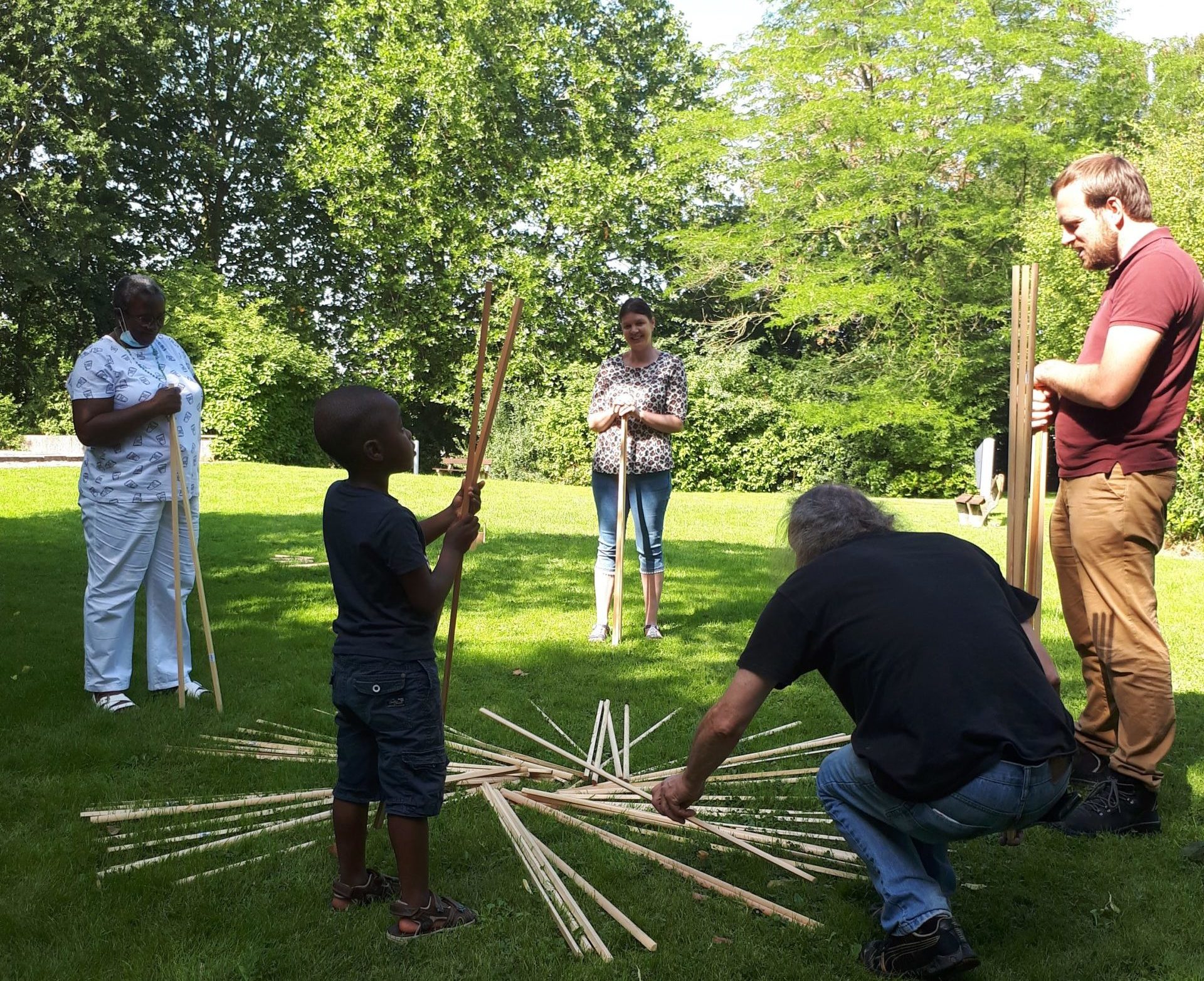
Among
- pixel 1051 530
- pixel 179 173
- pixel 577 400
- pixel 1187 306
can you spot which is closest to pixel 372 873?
pixel 1051 530

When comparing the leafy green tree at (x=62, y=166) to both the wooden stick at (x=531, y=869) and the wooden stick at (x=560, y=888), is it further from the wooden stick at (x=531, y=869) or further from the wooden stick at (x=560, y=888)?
the wooden stick at (x=560, y=888)

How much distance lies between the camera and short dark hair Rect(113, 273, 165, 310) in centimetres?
517

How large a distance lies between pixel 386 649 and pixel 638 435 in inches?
158

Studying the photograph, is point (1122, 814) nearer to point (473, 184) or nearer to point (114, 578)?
point (114, 578)

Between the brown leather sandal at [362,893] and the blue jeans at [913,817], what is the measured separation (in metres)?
1.42

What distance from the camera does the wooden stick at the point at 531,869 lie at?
3070mm

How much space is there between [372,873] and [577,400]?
21257mm

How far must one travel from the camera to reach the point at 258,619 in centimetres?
764

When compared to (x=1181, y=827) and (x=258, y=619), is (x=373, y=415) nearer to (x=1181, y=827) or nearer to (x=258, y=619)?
(x=1181, y=827)

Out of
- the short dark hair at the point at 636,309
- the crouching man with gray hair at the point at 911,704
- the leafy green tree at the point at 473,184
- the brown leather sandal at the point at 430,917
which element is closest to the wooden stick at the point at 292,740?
the brown leather sandal at the point at 430,917

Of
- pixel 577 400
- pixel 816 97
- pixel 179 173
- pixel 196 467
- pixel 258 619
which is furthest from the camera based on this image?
pixel 179 173

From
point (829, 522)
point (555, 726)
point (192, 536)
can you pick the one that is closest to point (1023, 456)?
point (829, 522)

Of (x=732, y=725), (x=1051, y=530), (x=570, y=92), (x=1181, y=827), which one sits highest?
(x=570, y=92)

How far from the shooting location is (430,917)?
→ 3.11 meters
